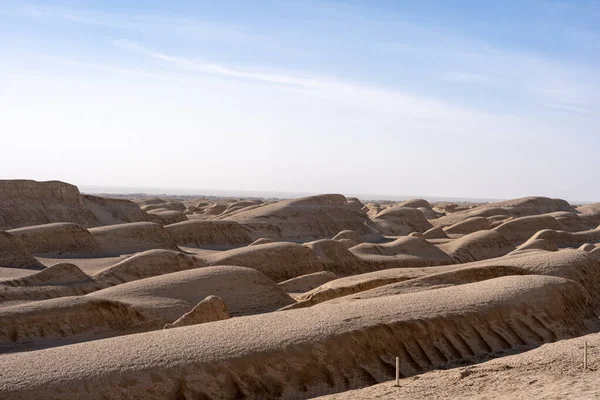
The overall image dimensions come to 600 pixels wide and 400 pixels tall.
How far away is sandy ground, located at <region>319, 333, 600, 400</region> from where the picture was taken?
913cm

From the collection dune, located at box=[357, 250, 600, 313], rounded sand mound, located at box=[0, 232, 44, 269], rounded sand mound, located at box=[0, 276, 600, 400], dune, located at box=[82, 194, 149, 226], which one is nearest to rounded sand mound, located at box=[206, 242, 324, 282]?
rounded sand mound, located at box=[0, 232, 44, 269]

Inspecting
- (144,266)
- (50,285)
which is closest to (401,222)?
(144,266)

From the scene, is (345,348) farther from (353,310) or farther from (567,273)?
(567,273)

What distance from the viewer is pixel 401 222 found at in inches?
1813

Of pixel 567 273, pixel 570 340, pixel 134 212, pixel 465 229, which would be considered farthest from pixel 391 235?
pixel 570 340

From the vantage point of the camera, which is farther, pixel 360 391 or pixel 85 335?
pixel 85 335

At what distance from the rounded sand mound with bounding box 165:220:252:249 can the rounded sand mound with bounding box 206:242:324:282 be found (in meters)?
7.66

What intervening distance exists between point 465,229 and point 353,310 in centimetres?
3284

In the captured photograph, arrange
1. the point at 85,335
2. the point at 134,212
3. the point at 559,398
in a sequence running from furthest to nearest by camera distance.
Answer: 1. the point at 134,212
2. the point at 85,335
3. the point at 559,398

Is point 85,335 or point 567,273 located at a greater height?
point 567,273

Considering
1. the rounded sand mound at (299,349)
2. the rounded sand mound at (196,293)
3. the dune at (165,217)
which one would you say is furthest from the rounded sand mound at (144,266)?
the dune at (165,217)

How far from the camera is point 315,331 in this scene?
1105 centimetres

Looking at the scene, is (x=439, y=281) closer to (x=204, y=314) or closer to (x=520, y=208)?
(x=204, y=314)

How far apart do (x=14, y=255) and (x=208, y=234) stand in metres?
11.6
